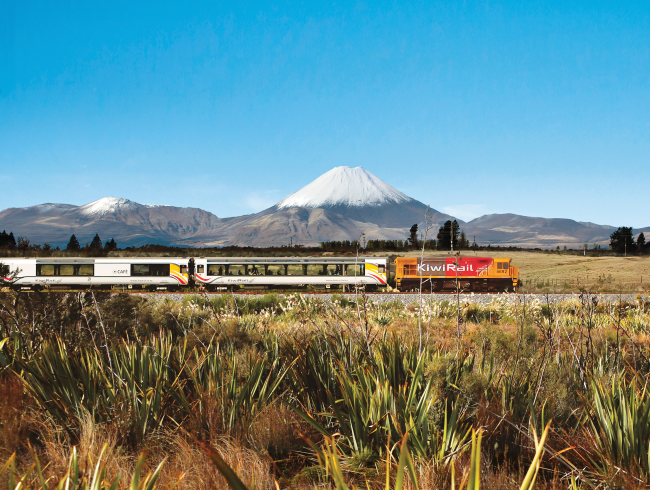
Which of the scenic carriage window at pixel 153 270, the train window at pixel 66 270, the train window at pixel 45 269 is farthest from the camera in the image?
the scenic carriage window at pixel 153 270

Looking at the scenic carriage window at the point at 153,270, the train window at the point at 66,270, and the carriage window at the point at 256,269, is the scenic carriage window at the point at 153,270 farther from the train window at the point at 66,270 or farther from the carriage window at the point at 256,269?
the carriage window at the point at 256,269

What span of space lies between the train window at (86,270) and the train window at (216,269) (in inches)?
266

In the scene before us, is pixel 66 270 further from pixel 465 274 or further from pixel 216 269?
pixel 465 274

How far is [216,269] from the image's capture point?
78.9 feet

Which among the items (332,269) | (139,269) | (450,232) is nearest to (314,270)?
(332,269)

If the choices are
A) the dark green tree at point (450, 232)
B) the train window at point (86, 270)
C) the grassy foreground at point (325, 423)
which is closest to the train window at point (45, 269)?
the train window at point (86, 270)

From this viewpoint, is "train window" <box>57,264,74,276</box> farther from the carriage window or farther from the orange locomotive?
the orange locomotive

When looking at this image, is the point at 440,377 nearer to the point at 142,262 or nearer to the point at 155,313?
the point at 155,313

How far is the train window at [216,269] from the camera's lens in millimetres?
24000

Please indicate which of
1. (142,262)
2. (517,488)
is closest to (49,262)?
(142,262)

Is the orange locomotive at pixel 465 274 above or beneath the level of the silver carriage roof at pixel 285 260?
beneath

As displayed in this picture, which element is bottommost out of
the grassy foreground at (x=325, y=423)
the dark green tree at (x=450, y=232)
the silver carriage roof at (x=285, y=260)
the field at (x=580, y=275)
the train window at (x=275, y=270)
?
the field at (x=580, y=275)

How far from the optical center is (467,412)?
3.11 metres

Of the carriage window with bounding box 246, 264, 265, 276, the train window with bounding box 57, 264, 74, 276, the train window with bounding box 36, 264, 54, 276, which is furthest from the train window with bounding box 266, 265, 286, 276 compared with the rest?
the train window with bounding box 36, 264, 54, 276
